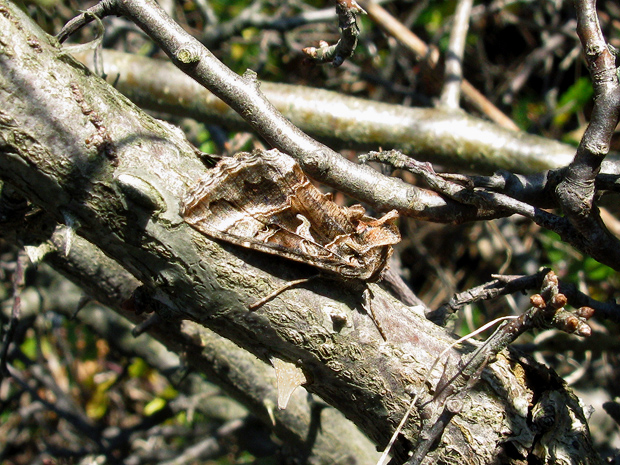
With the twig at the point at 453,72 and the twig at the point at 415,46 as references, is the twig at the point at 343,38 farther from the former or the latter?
the twig at the point at 415,46

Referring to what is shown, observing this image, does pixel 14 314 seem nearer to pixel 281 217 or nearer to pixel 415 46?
pixel 281 217

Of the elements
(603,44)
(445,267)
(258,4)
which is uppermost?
(258,4)

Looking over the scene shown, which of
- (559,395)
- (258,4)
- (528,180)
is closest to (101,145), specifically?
(528,180)

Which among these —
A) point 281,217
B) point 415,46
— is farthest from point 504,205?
point 415,46

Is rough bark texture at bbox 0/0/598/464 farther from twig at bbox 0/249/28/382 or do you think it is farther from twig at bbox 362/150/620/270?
twig at bbox 0/249/28/382

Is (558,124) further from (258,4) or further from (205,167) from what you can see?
(205,167)

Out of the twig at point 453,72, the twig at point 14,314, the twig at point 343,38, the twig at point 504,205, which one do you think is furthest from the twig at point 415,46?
the twig at point 14,314

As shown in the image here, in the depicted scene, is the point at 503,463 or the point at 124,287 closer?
the point at 503,463
